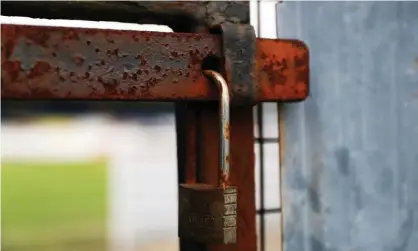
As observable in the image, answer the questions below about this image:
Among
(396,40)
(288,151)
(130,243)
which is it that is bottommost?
(130,243)

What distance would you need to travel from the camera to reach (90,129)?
2.62 feet

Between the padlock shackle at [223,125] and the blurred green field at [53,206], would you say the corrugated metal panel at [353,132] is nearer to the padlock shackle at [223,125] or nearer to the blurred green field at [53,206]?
the padlock shackle at [223,125]

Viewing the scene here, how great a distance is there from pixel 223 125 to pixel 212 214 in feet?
0.35

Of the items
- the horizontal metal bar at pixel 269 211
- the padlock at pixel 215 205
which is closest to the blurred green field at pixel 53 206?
the padlock at pixel 215 205

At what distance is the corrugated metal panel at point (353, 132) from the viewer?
895 mm

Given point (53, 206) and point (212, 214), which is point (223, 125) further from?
point (53, 206)

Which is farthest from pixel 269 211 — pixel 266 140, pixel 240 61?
pixel 240 61

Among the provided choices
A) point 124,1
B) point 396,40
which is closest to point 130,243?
point 124,1

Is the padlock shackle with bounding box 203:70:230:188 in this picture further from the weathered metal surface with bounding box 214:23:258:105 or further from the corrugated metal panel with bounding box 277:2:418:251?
the corrugated metal panel with bounding box 277:2:418:251

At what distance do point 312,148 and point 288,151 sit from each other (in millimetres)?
37

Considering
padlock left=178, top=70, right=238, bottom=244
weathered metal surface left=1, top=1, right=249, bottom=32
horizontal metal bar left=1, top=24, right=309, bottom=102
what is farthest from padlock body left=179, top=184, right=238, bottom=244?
weathered metal surface left=1, top=1, right=249, bottom=32

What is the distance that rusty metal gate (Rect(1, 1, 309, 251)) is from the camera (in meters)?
0.70

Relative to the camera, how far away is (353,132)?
918mm

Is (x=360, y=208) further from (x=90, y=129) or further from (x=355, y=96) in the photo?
(x=90, y=129)
